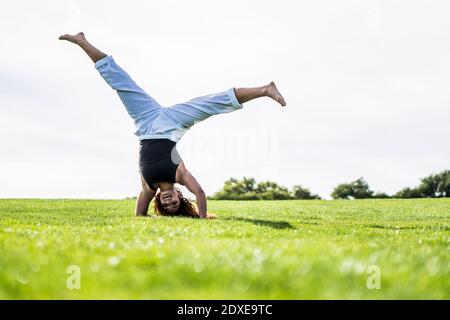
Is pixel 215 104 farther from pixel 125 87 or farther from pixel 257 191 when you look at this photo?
pixel 257 191

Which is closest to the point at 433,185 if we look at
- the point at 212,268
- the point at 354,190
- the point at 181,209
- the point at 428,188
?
the point at 428,188

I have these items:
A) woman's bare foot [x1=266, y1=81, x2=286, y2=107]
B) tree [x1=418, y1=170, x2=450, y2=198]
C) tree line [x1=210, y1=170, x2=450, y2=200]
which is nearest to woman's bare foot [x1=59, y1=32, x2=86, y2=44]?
woman's bare foot [x1=266, y1=81, x2=286, y2=107]

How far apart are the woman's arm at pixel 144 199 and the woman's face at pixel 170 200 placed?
50cm

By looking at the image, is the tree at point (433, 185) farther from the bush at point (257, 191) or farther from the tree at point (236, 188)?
the tree at point (236, 188)

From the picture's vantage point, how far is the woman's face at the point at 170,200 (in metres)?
11.2

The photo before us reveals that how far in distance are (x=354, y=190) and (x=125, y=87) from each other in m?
51.3

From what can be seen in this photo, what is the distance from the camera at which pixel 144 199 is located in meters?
11.7

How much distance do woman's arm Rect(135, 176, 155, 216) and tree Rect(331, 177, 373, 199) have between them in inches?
1771

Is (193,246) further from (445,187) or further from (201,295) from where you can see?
(445,187)

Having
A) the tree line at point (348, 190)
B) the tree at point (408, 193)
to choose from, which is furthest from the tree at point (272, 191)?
the tree at point (408, 193)

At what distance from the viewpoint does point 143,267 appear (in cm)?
415

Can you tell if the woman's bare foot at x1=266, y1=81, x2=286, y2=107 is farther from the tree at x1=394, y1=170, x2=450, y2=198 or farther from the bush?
the tree at x1=394, y1=170, x2=450, y2=198
